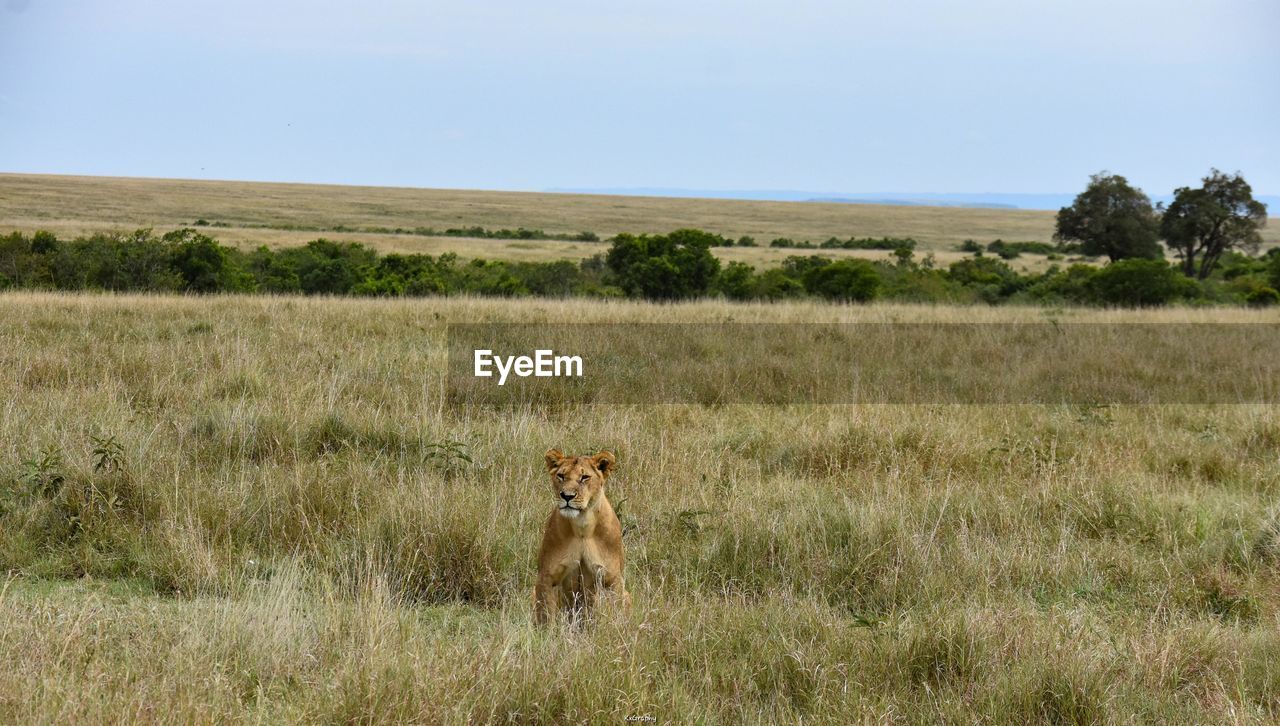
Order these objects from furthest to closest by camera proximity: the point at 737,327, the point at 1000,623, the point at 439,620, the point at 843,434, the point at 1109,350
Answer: the point at 737,327
the point at 1109,350
the point at 843,434
the point at 439,620
the point at 1000,623

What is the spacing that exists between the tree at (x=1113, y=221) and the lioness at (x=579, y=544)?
45707mm

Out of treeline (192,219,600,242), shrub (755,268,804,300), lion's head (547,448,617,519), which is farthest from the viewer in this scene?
treeline (192,219,600,242)

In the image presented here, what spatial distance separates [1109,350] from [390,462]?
1037cm

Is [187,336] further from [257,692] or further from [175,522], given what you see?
[257,692]

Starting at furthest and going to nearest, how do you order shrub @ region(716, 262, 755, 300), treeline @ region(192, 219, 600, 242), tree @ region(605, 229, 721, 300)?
treeline @ region(192, 219, 600, 242) < shrub @ region(716, 262, 755, 300) < tree @ region(605, 229, 721, 300)

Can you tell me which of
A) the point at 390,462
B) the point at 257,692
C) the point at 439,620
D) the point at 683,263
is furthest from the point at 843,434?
the point at 683,263

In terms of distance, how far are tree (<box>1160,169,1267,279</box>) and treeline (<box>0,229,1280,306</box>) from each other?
38.4ft

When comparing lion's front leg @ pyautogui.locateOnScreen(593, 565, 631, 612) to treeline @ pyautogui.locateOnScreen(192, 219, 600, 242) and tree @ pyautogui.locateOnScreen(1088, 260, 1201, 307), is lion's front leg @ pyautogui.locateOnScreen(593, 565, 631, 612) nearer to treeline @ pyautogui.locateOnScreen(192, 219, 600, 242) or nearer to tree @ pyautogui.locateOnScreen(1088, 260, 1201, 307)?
tree @ pyautogui.locateOnScreen(1088, 260, 1201, 307)

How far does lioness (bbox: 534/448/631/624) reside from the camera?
3248 mm

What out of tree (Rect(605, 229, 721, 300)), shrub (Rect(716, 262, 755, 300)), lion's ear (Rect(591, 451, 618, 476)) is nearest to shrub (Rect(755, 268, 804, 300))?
shrub (Rect(716, 262, 755, 300))

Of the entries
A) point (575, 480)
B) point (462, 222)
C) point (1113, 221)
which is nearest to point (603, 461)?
point (575, 480)

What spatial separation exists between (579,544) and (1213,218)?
155 ft

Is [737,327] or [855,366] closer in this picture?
[855,366]

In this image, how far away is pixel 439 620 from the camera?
14.7ft
